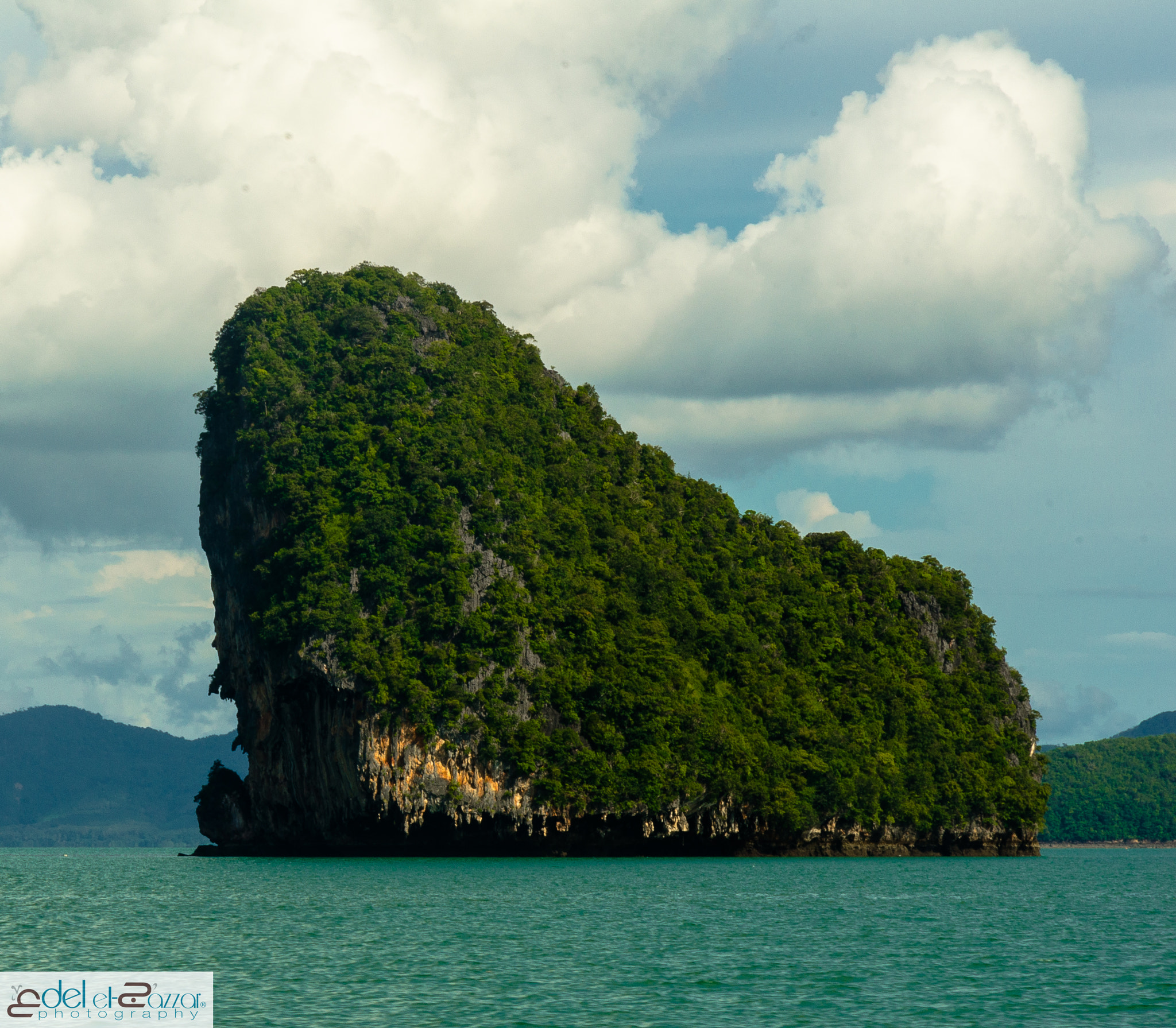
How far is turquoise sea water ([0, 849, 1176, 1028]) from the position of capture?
75.3 ft

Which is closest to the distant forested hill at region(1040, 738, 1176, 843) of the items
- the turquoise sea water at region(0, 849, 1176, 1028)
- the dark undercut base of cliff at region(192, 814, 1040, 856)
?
the dark undercut base of cliff at region(192, 814, 1040, 856)

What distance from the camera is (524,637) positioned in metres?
69.3

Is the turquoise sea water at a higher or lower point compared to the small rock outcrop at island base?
lower

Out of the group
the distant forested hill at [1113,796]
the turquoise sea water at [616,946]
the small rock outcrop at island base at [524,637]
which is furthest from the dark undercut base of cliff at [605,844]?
the distant forested hill at [1113,796]

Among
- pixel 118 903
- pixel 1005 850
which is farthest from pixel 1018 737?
pixel 118 903

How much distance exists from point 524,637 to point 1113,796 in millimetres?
103414

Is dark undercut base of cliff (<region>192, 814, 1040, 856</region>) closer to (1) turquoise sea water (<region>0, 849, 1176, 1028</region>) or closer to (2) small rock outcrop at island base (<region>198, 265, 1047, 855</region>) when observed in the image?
(2) small rock outcrop at island base (<region>198, 265, 1047, 855</region>)

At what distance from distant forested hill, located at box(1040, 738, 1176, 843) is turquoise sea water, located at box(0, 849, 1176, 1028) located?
101 meters

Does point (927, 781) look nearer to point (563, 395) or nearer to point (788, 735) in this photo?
point (788, 735)

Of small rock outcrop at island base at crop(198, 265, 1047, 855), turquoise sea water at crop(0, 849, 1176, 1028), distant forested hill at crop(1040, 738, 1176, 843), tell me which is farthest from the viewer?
distant forested hill at crop(1040, 738, 1176, 843)

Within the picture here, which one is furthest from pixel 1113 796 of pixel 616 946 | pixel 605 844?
pixel 616 946

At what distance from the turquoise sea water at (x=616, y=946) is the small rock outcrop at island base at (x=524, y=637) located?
11774 millimetres

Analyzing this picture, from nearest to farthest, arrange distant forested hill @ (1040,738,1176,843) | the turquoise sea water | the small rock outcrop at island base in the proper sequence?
the turquoise sea water, the small rock outcrop at island base, distant forested hill @ (1040,738,1176,843)

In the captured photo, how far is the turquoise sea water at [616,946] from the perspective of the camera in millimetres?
22938
